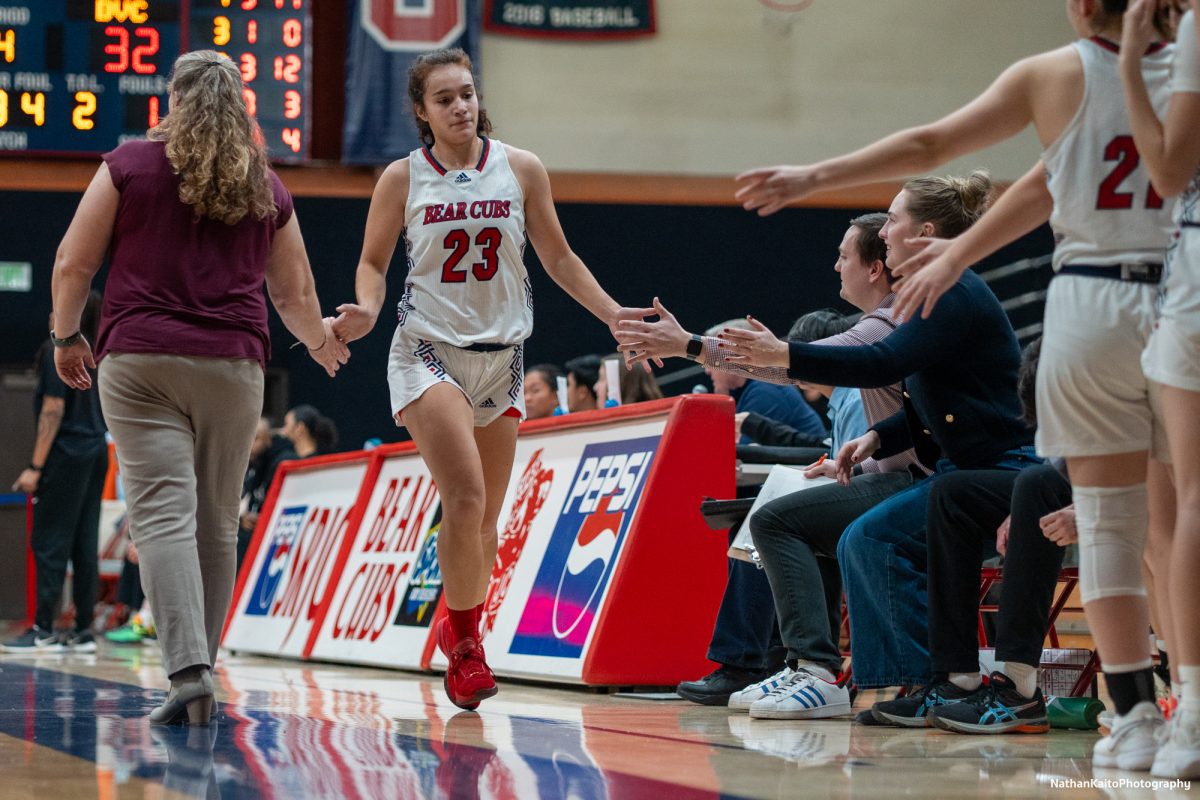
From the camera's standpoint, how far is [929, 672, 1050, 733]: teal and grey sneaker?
3547 mm

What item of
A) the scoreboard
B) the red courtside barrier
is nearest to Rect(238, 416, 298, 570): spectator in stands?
the scoreboard

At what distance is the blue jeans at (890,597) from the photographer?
3.91 metres

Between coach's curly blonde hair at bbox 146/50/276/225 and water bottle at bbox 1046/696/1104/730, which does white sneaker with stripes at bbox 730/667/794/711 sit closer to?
water bottle at bbox 1046/696/1104/730

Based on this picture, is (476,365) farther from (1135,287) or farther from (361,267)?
(1135,287)

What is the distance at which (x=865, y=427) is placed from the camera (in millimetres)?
4594

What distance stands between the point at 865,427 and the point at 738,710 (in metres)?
0.99

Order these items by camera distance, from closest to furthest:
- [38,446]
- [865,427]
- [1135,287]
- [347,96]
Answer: [1135,287], [865,427], [38,446], [347,96]

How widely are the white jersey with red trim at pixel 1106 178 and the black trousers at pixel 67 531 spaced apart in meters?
6.84

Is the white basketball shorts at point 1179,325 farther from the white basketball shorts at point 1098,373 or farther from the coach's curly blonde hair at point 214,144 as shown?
the coach's curly blonde hair at point 214,144

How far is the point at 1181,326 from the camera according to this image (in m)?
2.58

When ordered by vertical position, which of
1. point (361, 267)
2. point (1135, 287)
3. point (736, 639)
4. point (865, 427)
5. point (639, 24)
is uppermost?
point (639, 24)

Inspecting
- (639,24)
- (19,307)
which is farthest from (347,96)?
(19,307)

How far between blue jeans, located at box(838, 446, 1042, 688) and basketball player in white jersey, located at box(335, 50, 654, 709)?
0.90 m

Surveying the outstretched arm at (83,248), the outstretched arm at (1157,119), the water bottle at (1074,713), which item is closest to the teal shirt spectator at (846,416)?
the water bottle at (1074,713)
